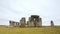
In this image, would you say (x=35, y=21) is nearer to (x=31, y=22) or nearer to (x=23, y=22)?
(x=31, y=22)

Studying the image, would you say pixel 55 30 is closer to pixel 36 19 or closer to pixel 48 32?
pixel 48 32

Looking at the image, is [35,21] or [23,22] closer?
[23,22]

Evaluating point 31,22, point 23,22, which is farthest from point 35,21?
point 23,22

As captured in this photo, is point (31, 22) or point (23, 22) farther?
point (31, 22)

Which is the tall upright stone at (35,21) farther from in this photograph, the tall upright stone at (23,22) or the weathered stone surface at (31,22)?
the tall upright stone at (23,22)

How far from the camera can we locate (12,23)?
457cm

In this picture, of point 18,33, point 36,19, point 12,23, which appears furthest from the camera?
point 36,19

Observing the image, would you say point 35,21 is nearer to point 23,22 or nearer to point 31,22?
point 31,22

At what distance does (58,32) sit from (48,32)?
283 millimetres

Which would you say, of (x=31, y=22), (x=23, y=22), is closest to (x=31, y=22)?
(x=31, y=22)

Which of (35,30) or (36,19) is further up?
(36,19)

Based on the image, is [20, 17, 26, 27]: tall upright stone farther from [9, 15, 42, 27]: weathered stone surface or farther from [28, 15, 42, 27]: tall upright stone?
[28, 15, 42, 27]: tall upright stone

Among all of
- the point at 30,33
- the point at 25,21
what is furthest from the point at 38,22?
the point at 30,33

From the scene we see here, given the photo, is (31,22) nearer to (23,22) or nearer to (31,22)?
(31,22)
